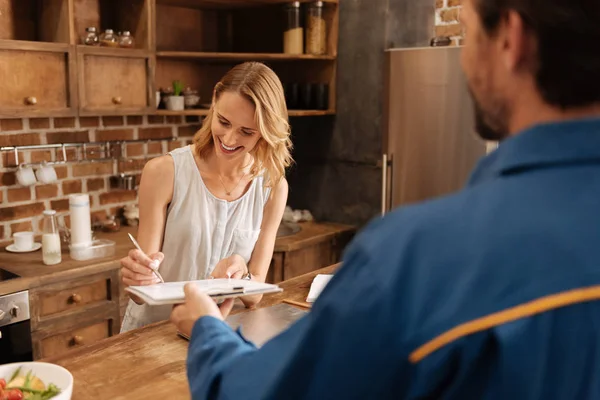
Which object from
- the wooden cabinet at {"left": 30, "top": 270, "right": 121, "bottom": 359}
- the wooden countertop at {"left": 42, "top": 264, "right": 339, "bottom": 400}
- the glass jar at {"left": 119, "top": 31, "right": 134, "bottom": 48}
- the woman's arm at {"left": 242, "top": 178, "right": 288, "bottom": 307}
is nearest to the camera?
the wooden countertop at {"left": 42, "top": 264, "right": 339, "bottom": 400}

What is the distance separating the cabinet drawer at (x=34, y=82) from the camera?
9.13 ft

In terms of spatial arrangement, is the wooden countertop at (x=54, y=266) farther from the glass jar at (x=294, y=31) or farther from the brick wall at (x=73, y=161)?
the glass jar at (x=294, y=31)

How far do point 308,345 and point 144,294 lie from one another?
0.77m

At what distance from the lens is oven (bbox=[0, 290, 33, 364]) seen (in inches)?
100

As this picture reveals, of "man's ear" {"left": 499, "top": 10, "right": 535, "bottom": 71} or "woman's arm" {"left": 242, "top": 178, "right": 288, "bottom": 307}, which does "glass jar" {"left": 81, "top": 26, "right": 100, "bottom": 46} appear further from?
"man's ear" {"left": 499, "top": 10, "right": 535, "bottom": 71}

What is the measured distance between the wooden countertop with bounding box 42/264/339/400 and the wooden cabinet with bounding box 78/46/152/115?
5.38ft

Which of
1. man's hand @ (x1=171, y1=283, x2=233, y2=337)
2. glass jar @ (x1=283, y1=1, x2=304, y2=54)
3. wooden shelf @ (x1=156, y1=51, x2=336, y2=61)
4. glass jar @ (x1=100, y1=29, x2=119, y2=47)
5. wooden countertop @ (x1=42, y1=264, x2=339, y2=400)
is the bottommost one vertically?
wooden countertop @ (x1=42, y1=264, x2=339, y2=400)

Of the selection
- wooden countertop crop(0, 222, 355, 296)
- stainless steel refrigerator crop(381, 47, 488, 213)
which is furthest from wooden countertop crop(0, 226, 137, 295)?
stainless steel refrigerator crop(381, 47, 488, 213)

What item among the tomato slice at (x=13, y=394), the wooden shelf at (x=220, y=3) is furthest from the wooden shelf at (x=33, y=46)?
the tomato slice at (x=13, y=394)

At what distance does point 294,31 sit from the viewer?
3.73 meters

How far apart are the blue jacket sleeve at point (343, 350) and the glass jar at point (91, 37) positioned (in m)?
2.73

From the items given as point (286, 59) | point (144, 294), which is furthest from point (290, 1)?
point (144, 294)

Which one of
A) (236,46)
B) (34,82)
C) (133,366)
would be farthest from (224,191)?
(236,46)

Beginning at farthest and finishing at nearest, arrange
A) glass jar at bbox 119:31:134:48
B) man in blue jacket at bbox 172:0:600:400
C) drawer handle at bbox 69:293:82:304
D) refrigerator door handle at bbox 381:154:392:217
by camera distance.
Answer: refrigerator door handle at bbox 381:154:392:217 < glass jar at bbox 119:31:134:48 < drawer handle at bbox 69:293:82:304 < man in blue jacket at bbox 172:0:600:400
